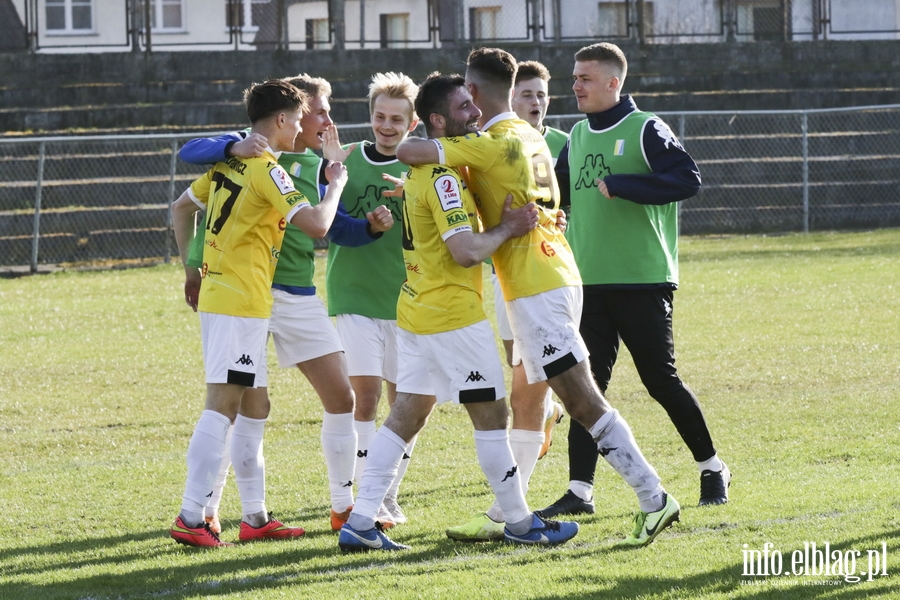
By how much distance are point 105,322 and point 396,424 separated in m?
9.67

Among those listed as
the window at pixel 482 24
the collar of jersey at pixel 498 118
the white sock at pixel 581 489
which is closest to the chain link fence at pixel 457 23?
the window at pixel 482 24

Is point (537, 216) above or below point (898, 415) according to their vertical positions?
above

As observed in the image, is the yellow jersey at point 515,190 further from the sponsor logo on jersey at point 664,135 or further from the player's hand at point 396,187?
the sponsor logo on jersey at point 664,135

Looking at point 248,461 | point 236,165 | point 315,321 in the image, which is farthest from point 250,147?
point 248,461

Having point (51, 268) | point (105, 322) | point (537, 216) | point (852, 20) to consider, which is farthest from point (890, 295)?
point (852, 20)

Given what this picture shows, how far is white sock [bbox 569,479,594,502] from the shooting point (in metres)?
6.06

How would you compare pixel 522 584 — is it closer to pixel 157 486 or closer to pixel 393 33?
pixel 157 486

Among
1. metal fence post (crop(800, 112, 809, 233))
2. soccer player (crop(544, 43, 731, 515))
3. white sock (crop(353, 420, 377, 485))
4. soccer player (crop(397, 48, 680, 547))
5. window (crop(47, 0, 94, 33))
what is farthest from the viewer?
window (crop(47, 0, 94, 33))

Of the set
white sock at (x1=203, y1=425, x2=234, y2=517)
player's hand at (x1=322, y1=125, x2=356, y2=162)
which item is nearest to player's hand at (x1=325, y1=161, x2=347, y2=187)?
player's hand at (x1=322, y1=125, x2=356, y2=162)

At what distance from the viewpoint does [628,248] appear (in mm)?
6117

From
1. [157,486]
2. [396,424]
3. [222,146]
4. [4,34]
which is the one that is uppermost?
[4,34]

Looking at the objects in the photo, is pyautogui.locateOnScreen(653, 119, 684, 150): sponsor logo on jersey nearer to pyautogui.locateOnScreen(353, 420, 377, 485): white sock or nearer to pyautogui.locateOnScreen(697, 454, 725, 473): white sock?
pyautogui.locateOnScreen(697, 454, 725, 473): white sock

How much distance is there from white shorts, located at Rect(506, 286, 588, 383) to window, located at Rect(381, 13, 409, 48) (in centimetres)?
2270

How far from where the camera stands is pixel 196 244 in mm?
6035
